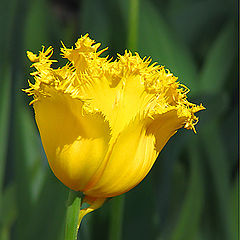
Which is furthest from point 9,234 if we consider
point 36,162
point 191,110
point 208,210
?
point 191,110

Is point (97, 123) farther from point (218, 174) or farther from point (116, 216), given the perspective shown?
point (218, 174)

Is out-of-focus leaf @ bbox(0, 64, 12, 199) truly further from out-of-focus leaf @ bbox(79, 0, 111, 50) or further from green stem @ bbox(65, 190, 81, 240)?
green stem @ bbox(65, 190, 81, 240)

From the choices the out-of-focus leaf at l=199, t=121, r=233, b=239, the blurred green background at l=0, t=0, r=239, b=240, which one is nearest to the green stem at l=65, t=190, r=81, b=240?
the blurred green background at l=0, t=0, r=239, b=240

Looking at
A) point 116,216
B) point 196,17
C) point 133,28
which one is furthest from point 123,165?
point 196,17

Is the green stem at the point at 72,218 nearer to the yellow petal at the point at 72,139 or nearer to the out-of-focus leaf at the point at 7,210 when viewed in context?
the yellow petal at the point at 72,139

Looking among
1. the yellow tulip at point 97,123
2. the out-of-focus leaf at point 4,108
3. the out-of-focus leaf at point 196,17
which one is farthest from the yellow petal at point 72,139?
the out-of-focus leaf at point 196,17

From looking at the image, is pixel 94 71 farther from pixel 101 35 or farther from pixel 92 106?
pixel 101 35
